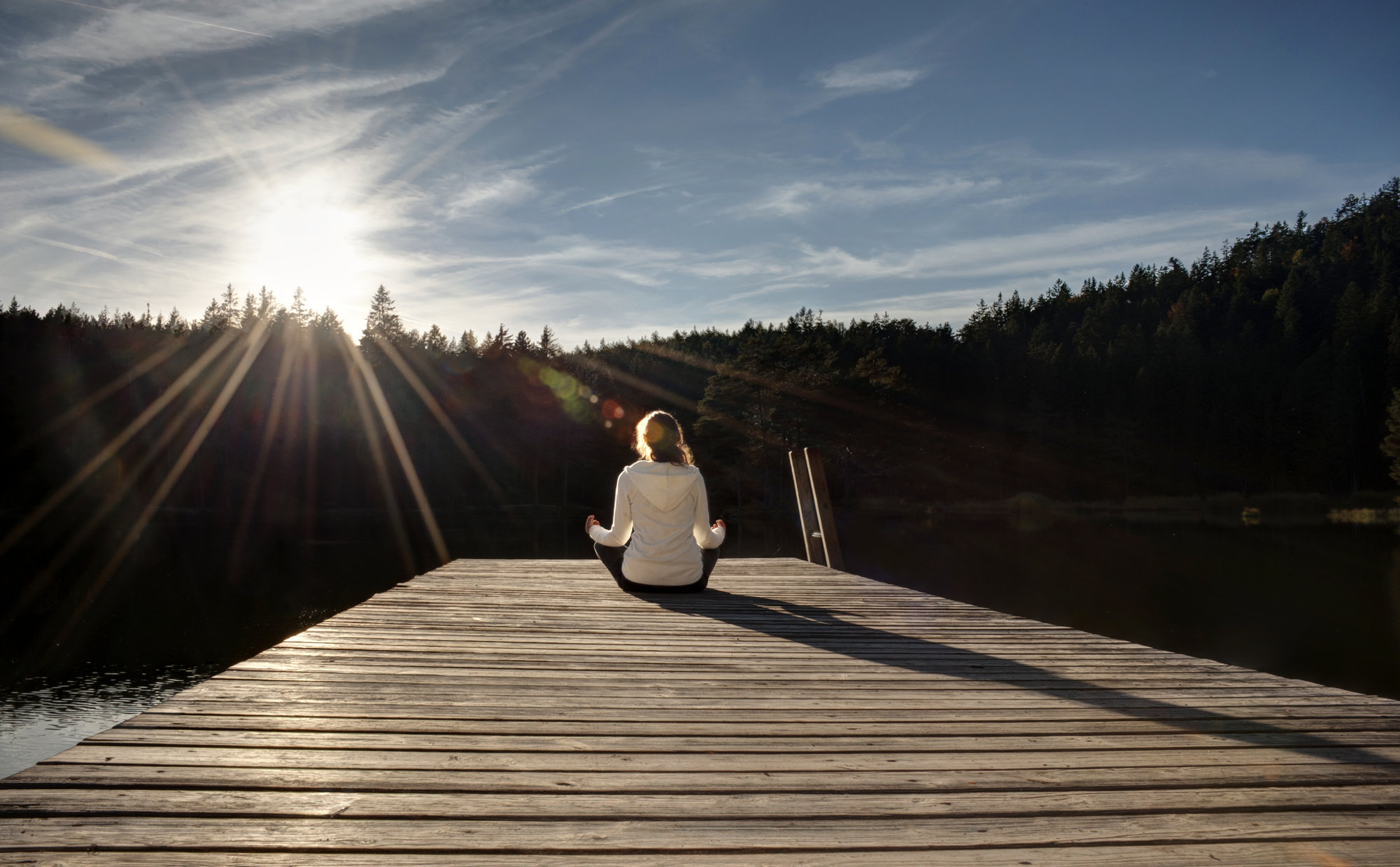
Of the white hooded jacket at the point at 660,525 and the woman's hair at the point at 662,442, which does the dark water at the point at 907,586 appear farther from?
the woman's hair at the point at 662,442

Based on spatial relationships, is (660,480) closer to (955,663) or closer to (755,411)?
(955,663)

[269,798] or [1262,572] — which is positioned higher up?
[269,798]

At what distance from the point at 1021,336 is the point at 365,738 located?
7944cm

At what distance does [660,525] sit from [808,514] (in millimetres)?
3180

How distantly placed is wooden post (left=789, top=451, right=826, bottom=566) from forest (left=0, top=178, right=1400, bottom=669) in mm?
16608

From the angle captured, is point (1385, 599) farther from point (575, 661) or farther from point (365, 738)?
point (365, 738)

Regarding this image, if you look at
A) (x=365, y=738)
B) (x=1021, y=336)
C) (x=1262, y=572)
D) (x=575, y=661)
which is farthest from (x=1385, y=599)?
(x=1021, y=336)

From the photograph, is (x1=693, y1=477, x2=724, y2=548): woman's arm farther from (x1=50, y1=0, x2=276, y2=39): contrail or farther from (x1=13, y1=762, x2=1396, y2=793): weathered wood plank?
(x1=50, y1=0, x2=276, y2=39): contrail

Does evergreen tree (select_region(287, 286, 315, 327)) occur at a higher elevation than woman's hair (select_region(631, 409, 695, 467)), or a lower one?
higher

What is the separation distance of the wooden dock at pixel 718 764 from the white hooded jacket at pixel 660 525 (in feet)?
4.56

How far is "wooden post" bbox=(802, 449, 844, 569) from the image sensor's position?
7.20m

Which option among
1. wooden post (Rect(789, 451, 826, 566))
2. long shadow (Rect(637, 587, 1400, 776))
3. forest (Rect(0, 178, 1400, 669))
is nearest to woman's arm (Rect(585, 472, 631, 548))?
long shadow (Rect(637, 587, 1400, 776))

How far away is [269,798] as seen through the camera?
1.73 m

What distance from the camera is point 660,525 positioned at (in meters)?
4.91
